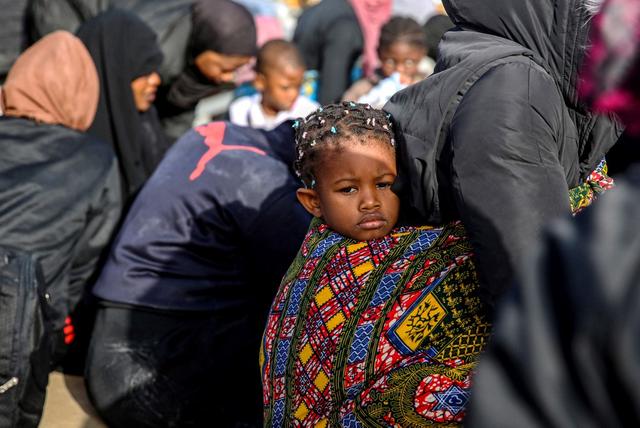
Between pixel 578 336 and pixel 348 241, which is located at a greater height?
pixel 578 336

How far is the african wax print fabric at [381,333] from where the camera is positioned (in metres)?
2.31

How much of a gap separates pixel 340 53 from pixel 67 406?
12.3 ft

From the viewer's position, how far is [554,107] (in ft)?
6.93

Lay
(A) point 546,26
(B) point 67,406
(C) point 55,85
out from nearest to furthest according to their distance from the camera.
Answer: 1. (A) point 546,26
2. (B) point 67,406
3. (C) point 55,85

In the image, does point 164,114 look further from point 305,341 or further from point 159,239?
point 305,341

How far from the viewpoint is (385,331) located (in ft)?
7.86

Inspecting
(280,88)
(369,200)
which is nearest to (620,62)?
(369,200)

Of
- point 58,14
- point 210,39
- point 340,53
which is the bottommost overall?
point 340,53

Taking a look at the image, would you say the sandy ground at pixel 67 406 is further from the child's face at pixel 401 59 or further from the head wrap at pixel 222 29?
the child's face at pixel 401 59

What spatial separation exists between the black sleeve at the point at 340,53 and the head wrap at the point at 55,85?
253 centimetres

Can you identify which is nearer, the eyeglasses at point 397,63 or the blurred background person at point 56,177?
the blurred background person at point 56,177

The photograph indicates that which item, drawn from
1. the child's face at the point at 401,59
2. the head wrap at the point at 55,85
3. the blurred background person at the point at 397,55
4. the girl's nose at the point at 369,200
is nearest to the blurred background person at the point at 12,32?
the head wrap at the point at 55,85

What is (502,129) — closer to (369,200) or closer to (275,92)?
(369,200)

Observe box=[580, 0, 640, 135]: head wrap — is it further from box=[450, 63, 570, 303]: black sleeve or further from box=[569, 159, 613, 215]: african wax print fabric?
box=[569, 159, 613, 215]: african wax print fabric
